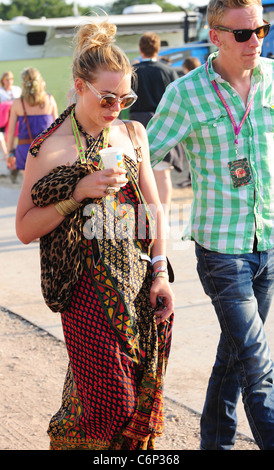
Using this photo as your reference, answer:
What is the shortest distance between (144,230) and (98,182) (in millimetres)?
349

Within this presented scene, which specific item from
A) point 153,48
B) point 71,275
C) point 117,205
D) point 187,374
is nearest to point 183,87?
point 117,205

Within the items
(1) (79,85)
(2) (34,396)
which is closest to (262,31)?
(1) (79,85)

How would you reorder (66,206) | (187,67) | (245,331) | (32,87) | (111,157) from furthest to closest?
1. (187,67)
2. (32,87)
3. (245,331)
4. (66,206)
5. (111,157)

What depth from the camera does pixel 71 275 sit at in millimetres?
2518

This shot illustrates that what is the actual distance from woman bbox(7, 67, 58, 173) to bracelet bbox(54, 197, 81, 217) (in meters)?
6.16

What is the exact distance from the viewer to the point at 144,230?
2.67 m

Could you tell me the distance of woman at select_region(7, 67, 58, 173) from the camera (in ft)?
28.1

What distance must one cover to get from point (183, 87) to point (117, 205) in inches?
28.0

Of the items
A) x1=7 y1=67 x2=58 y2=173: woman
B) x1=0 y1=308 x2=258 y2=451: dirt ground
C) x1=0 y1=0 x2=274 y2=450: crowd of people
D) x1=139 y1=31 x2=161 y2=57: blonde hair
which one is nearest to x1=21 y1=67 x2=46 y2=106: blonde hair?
x1=7 y1=67 x2=58 y2=173: woman

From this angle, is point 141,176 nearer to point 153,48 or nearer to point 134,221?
point 134,221

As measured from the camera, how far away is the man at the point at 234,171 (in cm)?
290

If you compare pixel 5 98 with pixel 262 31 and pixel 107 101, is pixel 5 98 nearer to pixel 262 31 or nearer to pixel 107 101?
pixel 262 31

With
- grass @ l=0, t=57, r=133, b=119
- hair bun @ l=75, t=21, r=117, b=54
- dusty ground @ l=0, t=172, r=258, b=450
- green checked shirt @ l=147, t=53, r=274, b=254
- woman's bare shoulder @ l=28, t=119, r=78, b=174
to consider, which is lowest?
grass @ l=0, t=57, r=133, b=119

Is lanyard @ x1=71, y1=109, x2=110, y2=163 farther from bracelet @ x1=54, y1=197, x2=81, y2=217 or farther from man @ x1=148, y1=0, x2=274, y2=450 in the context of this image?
man @ x1=148, y1=0, x2=274, y2=450
